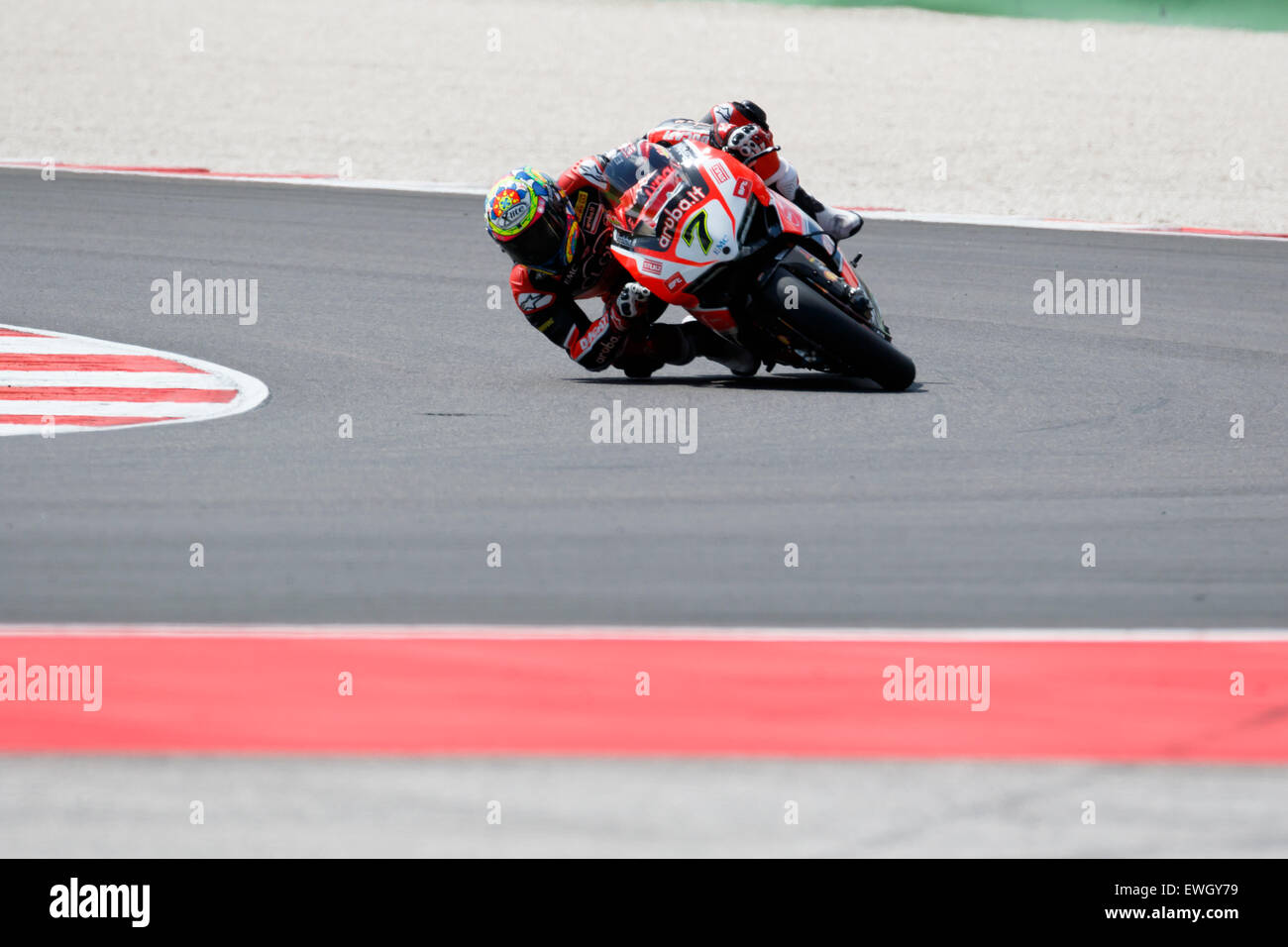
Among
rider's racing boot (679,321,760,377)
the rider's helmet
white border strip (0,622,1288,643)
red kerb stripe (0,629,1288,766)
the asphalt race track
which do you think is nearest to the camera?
red kerb stripe (0,629,1288,766)

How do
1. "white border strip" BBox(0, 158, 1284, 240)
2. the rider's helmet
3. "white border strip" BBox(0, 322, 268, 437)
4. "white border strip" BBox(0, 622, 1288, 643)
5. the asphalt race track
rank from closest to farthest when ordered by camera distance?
"white border strip" BBox(0, 622, 1288, 643)
the asphalt race track
"white border strip" BBox(0, 322, 268, 437)
the rider's helmet
"white border strip" BBox(0, 158, 1284, 240)

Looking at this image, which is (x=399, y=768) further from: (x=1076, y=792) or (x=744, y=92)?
(x=744, y=92)

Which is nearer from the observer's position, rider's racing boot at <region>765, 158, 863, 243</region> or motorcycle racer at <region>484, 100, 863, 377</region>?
motorcycle racer at <region>484, 100, 863, 377</region>

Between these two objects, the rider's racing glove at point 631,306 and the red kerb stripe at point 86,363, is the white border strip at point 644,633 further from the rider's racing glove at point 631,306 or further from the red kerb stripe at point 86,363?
the red kerb stripe at point 86,363

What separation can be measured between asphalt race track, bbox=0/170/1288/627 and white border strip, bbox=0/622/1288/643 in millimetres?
92

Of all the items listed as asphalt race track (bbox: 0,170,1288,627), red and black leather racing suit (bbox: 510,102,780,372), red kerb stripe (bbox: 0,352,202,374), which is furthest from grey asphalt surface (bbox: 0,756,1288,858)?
red kerb stripe (bbox: 0,352,202,374)

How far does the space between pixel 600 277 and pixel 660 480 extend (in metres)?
2.41

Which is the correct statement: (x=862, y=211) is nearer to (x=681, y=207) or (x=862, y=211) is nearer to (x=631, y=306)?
(x=631, y=306)

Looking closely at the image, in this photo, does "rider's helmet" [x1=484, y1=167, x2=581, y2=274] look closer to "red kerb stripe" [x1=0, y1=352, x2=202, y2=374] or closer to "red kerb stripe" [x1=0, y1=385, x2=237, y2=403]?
"red kerb stripe" [x1=0, y1=385, x2=237, y2=403]

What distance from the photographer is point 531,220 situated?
897 centimetres

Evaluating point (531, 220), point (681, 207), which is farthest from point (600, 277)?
point (681, 207)

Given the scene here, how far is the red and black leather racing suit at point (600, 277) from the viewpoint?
917cm

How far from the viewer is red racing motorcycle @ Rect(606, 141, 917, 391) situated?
8.84 m

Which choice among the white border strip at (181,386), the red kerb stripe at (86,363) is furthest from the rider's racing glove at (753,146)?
the red kerb stripe at (86,363)
